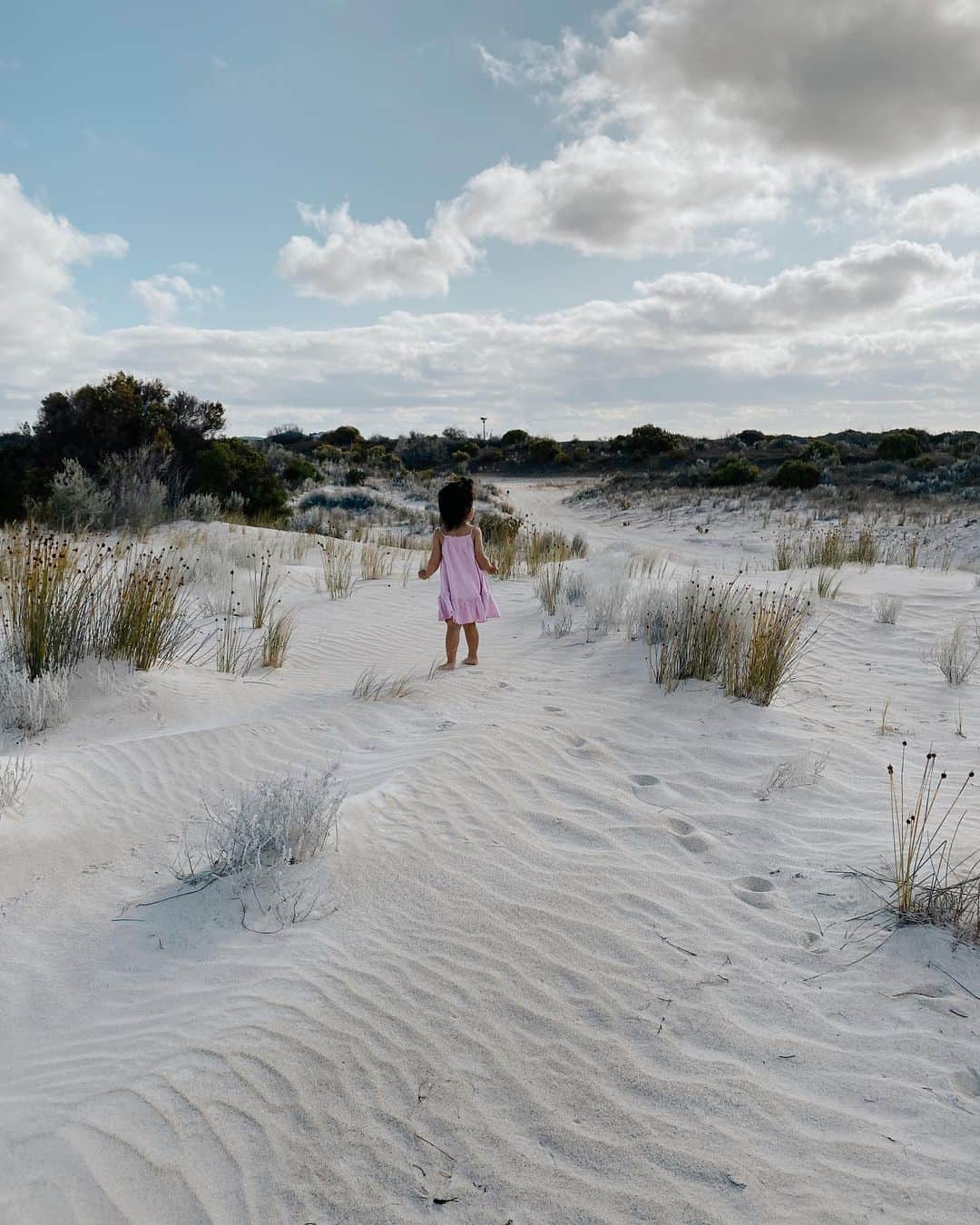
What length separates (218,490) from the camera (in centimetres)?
1612

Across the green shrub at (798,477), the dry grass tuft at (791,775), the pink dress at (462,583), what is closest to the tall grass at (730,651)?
the dry grass tuft at (791,775)

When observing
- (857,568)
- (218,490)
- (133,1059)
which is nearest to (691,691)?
(133,1059)

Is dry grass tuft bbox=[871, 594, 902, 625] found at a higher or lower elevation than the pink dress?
lower

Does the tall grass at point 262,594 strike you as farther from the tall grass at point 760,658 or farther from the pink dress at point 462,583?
the tall grass at point 760,658

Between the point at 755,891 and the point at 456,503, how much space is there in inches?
170

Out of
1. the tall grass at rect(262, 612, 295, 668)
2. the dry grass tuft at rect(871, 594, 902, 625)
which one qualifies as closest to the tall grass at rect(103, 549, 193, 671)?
the tall grass at rect(262, 612, 295, 668)

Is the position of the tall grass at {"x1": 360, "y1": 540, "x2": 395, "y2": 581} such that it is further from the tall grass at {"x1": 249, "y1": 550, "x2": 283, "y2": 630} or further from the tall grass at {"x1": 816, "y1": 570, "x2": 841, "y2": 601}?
the tall grass at {"x1": 816, "y1": 570, "x2": 841, "y2": 601}

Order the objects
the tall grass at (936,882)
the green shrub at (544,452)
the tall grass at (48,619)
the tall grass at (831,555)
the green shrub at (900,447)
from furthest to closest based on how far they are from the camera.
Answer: the green shrub at (544,452), the green shrub at (900,447), the tall grass at (831,555), the tall grass at (48,619), the tall grass at (936,882)

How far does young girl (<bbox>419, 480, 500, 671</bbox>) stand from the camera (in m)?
6.91

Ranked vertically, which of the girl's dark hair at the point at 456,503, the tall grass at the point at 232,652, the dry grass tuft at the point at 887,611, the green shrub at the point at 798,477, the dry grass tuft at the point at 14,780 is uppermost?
the green shrub at the point at 798,477

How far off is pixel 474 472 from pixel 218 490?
1162 inches

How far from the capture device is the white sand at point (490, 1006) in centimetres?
200

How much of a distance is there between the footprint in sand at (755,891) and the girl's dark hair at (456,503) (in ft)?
13.8

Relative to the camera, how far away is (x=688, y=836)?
380cm
